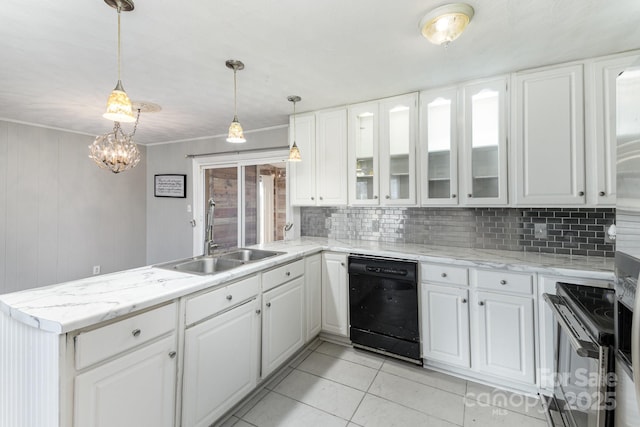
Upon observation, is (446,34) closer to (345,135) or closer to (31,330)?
(345,135)

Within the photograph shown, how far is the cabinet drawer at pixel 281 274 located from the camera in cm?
203

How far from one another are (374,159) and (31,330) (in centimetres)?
256

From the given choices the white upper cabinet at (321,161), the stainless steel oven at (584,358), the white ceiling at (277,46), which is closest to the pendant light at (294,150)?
the white ceiling at (277,46)

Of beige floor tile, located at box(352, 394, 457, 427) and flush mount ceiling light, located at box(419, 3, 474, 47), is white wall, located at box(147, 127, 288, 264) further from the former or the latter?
beige floor tile, located at box(352, 394, 457, 427)

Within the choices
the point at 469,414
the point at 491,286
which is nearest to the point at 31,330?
the point at 469,414

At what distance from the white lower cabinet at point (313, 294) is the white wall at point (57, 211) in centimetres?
352

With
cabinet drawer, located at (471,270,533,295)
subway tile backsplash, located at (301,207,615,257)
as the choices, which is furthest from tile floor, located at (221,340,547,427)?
subway tile backsplash, located at (301,207,615,257)

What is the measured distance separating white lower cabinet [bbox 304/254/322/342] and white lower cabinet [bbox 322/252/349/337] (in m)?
0.04

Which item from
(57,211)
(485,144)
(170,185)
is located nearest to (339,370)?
(485,144)

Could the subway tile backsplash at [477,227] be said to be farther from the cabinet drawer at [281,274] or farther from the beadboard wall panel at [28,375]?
the beadboard wall panel at [28,375]

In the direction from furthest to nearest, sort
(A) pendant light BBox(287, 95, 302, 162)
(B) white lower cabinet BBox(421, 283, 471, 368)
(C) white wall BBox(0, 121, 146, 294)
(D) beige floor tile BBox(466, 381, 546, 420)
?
1. (C) white wall BBox(0, 121, 146, 294)
2. (A) pendant light BBox(287, 95, 302, 162)
3. (B) white lower cabinet BBox(421, 283, 471, 368)
4. (D) beige floor tile BBox(466, 381, 546, 420)

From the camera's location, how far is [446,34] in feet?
5.06

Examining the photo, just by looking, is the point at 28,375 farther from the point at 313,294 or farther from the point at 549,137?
the point at 549,137

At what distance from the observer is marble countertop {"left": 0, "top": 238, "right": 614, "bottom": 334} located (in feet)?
3.53
